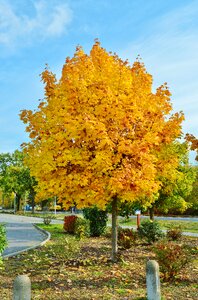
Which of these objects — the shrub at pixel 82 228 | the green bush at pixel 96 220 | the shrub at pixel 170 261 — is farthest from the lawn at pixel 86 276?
the green bush at pixel 96 220

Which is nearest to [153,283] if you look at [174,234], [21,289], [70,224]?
[21,289]

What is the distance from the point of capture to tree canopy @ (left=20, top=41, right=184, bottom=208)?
33.8 ft

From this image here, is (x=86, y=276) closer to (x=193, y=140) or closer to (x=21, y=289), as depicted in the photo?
(x=21, y=289)

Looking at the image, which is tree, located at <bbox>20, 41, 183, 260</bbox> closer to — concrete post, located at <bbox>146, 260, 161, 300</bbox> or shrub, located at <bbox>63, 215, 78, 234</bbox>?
concrete post, located at <bbox>146, 260, 161, 300</bbox>

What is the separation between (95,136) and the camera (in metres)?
10.1

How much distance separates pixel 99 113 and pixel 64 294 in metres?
4.87

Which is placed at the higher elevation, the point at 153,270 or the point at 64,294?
the point at 153,270

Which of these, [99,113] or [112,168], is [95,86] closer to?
[99,113]

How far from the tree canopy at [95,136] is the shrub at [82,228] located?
7.91 meters

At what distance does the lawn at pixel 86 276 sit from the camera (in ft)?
27.3

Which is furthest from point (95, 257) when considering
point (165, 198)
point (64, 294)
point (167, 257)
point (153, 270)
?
point (165, 198)

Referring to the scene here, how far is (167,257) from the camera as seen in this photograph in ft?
31.7

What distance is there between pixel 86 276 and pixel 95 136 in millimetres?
3776

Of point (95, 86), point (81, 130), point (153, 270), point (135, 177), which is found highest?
point (95, 86)
